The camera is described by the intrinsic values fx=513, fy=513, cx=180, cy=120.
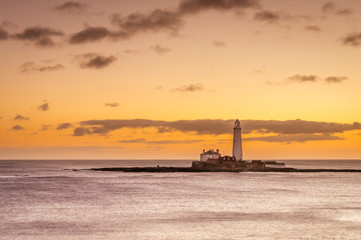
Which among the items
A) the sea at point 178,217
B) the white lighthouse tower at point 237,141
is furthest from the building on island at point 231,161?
the sea at point 178,217

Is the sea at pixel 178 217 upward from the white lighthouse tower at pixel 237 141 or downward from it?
downward

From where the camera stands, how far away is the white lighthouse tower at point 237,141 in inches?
4744

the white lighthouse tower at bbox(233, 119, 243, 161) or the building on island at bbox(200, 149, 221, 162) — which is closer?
the white lighthouse tower at bbox(233, 119, 243, 161)

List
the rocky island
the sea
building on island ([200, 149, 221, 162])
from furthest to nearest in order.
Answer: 1. building on island ([200, 149, 221, 162])
2. the rocky island
3. the sea

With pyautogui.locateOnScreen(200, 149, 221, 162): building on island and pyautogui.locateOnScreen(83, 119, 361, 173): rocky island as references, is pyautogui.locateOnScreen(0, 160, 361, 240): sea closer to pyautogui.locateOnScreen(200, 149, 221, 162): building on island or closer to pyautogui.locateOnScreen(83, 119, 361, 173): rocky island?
pyautogui.locateOnScreen(83, 119, 361, 173): rocky island

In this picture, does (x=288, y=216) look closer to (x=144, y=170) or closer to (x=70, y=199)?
(x=70, y=199)

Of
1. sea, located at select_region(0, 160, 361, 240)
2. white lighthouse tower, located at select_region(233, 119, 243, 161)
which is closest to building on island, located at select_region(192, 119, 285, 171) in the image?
white lighthouse tower, located at select_region(233, 119, 243, 161)

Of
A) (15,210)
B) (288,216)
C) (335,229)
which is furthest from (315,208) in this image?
(15,210)

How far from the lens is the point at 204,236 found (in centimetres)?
3025

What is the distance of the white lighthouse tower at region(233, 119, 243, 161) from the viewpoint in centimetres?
12050

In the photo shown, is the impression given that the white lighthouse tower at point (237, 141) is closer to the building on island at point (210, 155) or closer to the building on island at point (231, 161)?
the building on island at point (231, 161)

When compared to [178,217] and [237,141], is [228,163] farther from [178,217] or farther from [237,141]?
[178,217]

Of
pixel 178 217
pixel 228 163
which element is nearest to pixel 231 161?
pixel 228 163

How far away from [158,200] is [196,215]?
1415cm
